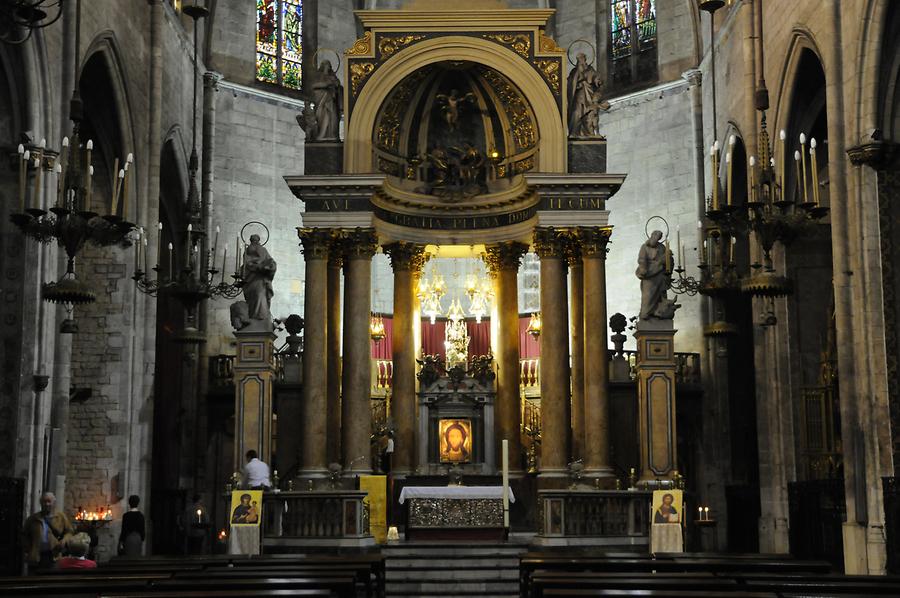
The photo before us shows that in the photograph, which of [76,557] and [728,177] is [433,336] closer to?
[728,177]

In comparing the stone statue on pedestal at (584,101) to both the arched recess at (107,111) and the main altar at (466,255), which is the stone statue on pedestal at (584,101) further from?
the arched recess at (107,111)

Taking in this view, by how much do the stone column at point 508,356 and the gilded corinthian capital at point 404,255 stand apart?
146 cm

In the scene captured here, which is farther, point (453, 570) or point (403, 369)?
point (403, 369)

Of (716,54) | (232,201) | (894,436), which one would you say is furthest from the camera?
(232,201)

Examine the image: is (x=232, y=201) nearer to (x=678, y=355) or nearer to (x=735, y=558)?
(x=678, y=355)

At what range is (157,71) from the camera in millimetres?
24766

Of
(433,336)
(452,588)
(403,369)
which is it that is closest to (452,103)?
(403,369)

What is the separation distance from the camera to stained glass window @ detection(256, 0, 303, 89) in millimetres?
31391

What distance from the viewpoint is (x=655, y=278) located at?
2134cm

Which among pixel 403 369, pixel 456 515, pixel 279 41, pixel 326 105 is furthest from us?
pixel 279 41

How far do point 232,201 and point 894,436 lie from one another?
56.8 ft

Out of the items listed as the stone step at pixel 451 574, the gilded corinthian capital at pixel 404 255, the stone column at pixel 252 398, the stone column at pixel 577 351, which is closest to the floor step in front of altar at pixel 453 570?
the stone step at pixel 451 574

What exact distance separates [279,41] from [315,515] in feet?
50.2

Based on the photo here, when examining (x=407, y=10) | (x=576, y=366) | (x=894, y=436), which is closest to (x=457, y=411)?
(x=576, y=366)
